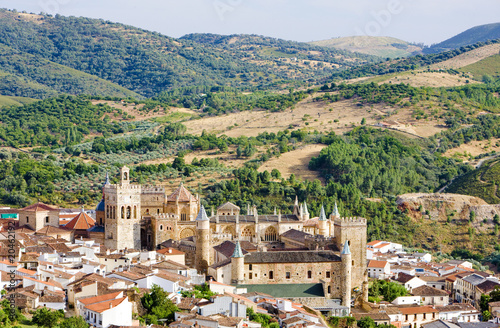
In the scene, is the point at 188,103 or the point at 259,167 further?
the point at 188,103

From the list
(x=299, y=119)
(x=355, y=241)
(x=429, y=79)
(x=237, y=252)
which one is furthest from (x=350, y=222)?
(x=429, y=79)

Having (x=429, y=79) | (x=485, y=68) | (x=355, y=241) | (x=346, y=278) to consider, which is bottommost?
(x=346, y=278)

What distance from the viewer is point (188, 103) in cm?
14525

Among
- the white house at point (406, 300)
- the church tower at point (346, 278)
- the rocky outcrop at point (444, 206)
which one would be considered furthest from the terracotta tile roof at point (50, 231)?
the rocky outcrop at point (444, 206)

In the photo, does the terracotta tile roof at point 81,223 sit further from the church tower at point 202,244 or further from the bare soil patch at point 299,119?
the bare soil patch at point 299,119

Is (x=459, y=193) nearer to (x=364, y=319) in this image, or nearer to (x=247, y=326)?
(x=364, y=319)

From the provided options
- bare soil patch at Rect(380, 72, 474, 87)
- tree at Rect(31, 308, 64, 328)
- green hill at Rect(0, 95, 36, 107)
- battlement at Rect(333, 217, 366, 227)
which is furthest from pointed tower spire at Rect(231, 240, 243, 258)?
green hill at Rect(0, 95, 36, 107)

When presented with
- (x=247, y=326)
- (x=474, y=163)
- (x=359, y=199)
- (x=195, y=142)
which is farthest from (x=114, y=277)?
(x=474, y=163)

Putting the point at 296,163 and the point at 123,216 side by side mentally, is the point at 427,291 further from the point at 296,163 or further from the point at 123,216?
the point at 296,163

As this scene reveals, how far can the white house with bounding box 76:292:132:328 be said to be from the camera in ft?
114

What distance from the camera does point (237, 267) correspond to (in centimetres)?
4556

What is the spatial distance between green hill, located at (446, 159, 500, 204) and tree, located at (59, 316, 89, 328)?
58.8m

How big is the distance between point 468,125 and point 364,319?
2854 inches

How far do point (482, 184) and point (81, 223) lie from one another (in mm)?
48777
